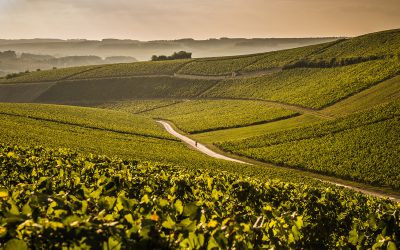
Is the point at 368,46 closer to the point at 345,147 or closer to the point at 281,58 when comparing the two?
the point at 281,58

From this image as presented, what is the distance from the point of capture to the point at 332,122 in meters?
78.6

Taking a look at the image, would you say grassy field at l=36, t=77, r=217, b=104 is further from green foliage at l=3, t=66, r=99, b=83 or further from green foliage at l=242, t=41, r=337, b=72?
green foliage at l=242, t=41, r=337, b=72

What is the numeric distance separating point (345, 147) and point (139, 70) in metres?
136

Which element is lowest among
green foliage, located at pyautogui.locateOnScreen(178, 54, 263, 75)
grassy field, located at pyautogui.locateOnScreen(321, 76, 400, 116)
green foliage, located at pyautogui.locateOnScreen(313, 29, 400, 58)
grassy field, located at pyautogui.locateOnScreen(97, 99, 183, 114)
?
grassy field, located at pyautogui.locateOnScreen(97, 99, 183, 114)

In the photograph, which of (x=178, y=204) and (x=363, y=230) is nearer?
(x=178, y=204)

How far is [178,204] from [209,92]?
461 feet

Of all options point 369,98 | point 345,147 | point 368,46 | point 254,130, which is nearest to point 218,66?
point 368,46

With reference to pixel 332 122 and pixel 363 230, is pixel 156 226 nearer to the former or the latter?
pixel 363 230

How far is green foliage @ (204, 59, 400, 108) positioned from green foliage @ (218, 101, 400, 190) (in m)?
22.4

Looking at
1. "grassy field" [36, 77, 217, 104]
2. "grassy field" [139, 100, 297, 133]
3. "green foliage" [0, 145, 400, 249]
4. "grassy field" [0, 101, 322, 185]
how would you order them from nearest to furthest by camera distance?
"green foliage" [0, 145, 400, 249] < "grassy field" [0, 101, 322, 185] < "grassy field" [139, 100, 297, 133] < "grassy field" [36, 77, 217, 104]

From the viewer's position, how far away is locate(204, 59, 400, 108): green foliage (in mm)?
102994

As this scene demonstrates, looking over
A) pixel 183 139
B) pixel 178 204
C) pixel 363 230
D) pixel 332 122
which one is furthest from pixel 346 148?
pixel 178 204

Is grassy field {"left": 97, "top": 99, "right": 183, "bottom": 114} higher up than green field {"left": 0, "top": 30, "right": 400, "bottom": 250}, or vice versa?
green field {"left": 0, "top": 30, "right": 400, "bottom": 250}

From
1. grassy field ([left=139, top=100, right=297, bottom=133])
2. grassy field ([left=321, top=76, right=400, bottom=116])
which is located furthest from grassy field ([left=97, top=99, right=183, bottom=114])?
grassy field ([left=321, top=76, right=400, bottom=116])
